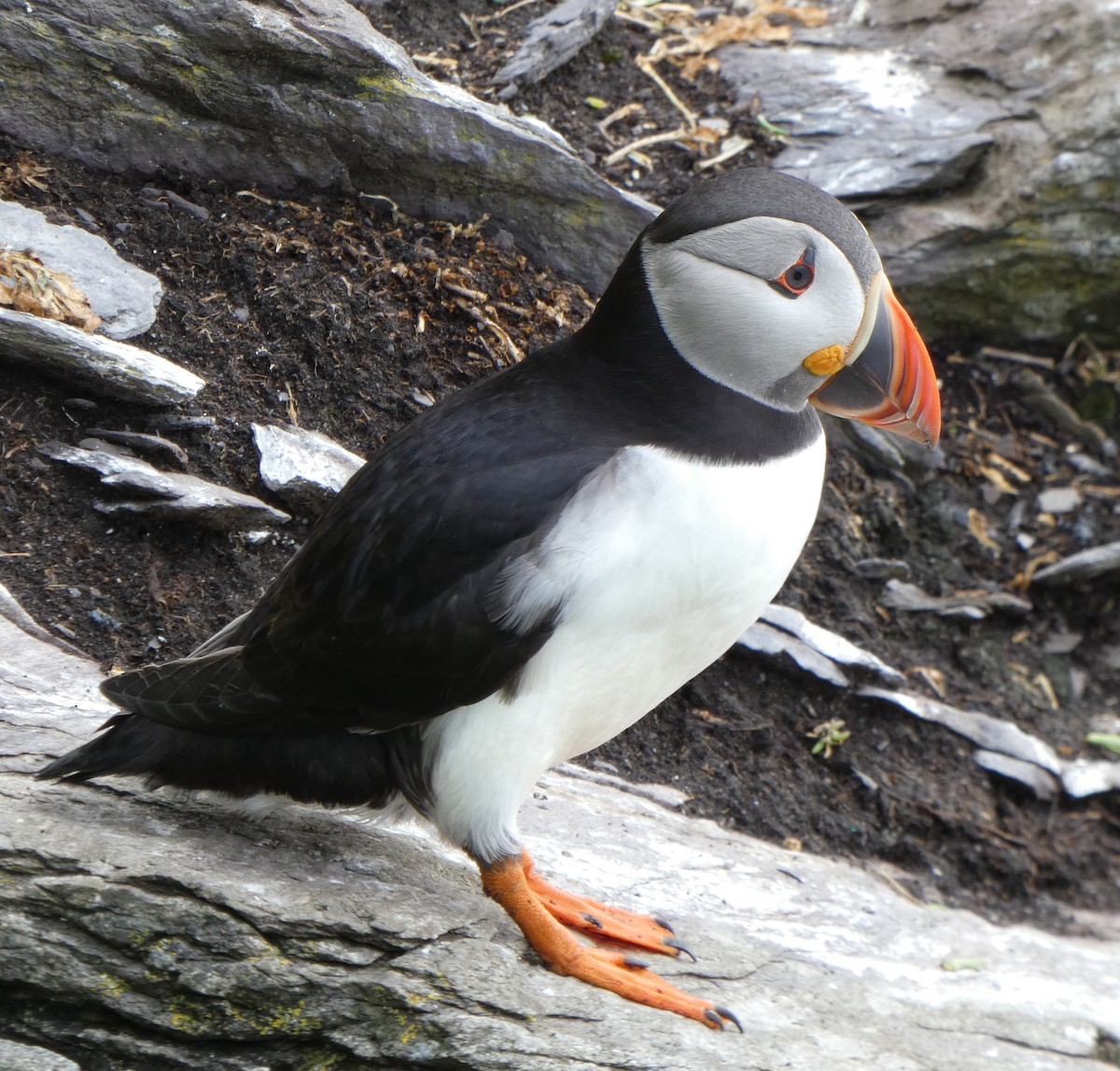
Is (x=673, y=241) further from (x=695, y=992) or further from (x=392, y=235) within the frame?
(x=392, y=235)

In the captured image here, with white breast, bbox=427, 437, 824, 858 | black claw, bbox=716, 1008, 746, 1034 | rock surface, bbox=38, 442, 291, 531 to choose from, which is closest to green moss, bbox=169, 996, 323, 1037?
white breast, bbox=427, 437, 824, 858

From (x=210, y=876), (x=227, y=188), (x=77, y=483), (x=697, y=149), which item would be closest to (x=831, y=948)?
(x=210, y=876)

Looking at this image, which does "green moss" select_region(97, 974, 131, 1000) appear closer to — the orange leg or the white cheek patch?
the orange leg

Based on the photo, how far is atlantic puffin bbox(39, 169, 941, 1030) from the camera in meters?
2.75

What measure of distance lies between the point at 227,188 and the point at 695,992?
323cm

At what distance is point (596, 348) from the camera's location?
10.0 feet

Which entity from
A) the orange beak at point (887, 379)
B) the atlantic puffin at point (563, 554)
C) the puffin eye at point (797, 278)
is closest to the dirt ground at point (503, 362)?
the atlantic puffin at point (563, 554)

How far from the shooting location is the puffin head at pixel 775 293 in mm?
2779

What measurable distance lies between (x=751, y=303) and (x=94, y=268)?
2.46m

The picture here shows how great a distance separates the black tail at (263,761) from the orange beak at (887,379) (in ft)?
4.15

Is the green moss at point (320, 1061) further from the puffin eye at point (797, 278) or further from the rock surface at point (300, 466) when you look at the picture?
the rock surface at point (300, 466)

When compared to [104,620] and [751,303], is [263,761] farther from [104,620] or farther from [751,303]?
[751,303]

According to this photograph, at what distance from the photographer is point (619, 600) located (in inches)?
107

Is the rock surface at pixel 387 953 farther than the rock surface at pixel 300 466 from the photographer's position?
No
